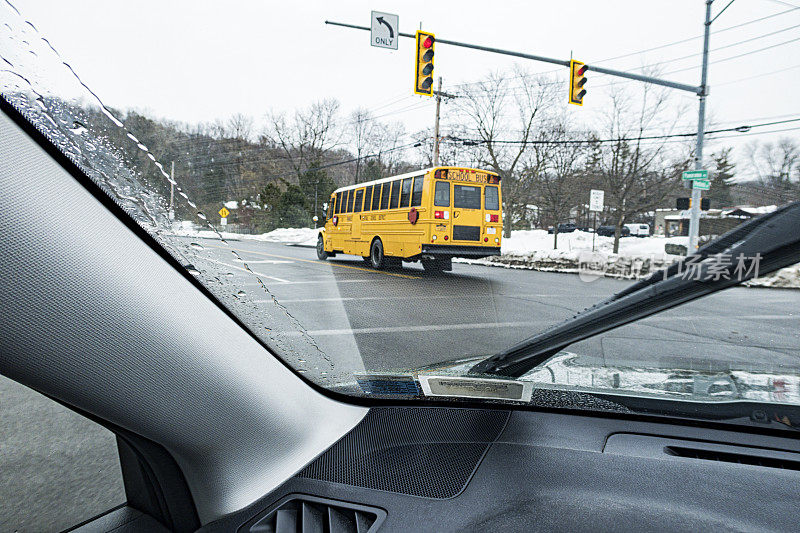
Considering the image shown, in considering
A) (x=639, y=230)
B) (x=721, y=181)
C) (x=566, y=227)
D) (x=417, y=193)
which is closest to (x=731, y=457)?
(x=721, y=181)

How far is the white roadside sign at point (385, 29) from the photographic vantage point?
8.48 feet

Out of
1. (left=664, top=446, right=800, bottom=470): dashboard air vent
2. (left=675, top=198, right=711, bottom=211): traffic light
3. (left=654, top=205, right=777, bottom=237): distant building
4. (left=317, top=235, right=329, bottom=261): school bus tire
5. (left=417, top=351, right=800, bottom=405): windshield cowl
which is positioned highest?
(left=675, top=198, right=711, bottom=211): traffic light

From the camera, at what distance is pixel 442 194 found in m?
6.22

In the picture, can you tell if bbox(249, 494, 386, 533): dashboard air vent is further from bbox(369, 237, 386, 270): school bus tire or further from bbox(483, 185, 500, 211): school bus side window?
bbox(369, 237, 386, 270): school bus tire

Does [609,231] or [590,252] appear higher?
[609,231]

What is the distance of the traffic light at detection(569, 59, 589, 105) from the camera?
11.4 feet

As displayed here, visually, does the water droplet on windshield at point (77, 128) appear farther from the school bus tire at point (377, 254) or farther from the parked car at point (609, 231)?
the school bus tire at point (377, 254)

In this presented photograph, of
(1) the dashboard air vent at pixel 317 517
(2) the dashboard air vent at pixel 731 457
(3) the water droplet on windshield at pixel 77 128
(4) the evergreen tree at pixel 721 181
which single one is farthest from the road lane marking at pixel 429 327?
(3) the water droplet on windshield at pixel 77 128

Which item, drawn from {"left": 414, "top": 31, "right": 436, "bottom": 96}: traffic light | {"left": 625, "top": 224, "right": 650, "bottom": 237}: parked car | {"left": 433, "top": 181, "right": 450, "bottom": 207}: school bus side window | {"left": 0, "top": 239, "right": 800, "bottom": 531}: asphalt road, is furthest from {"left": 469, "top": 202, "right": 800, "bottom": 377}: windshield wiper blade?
{"left": 433, "top": 181, "right": 450, "bottom": 207}: school bus side window

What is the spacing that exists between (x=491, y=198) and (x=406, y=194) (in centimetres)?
110

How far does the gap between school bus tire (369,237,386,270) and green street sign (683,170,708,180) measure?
4322 millimetres

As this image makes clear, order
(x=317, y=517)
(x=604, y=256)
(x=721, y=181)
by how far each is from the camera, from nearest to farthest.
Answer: (x=317, y=517)
(x=721, y=181)
(x=604, y=256)

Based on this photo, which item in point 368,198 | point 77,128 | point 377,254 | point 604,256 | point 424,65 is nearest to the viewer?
point 77,128

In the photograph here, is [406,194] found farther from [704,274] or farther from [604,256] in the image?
[704,274]
